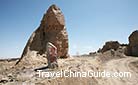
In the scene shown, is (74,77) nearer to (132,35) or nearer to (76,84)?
(76,84)

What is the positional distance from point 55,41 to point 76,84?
39.1 feet

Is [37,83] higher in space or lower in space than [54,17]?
lower

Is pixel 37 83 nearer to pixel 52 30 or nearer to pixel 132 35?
pixel 52 30

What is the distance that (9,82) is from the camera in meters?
11.6

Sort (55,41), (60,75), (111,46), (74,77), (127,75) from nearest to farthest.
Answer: (60,75) < (74,77) < (127,75) < (55,41) < (111,46)

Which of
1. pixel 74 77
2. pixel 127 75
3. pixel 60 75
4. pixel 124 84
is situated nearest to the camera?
pixel 60 75

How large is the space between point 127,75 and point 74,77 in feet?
35.8

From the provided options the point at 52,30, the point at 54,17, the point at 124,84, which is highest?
the point at 54,17

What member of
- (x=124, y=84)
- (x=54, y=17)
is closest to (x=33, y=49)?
(x=54, y=17)

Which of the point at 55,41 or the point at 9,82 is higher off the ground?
the point at 55,41

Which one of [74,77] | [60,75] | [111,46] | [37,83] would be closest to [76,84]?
[74,77]

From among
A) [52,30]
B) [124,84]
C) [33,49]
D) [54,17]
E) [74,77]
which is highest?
[54,17]

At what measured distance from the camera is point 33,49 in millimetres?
23594

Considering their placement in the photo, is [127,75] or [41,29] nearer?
[127,75]
